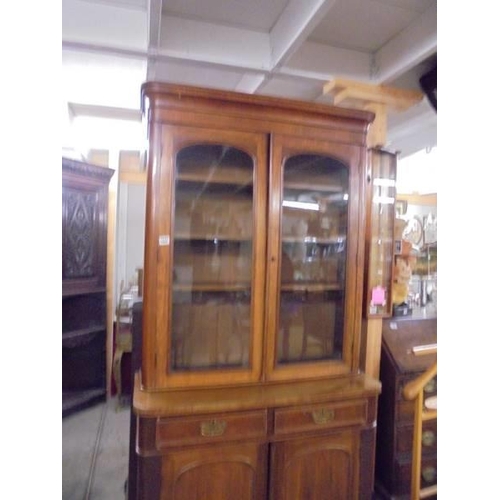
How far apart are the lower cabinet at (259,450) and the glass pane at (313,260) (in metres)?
0.20

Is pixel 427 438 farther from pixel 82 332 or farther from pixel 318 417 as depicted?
pixel 82 332

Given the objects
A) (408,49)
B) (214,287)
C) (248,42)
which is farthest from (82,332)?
(408,49)

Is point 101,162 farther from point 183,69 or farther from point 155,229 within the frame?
point 155,229

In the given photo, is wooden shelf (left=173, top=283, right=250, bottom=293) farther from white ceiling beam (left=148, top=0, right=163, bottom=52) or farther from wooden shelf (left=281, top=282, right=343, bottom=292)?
white ceiling beam (left=148, top=0, right=163, bottom=52)

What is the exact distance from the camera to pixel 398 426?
1.87 metres

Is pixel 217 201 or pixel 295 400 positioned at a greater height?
pixel 217 201

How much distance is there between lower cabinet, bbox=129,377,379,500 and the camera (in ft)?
4.30

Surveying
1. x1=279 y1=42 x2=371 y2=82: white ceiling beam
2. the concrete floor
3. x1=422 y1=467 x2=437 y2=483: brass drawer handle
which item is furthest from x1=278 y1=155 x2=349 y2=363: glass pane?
the concrete floor

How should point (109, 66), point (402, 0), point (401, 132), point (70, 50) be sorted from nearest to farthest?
point (402, 0) < point (70, 50) < point (109, 66) < point (401, 132)

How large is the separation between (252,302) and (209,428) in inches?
18.6
